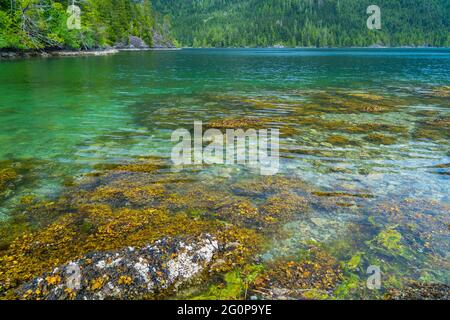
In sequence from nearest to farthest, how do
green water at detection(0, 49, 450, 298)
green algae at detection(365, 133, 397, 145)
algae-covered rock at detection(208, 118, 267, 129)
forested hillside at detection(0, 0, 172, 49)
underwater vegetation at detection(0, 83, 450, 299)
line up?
underwater vegetation at detection(0, 83, 450, 299) < green water at detection(0, 49, 450, 298) < green algae at detection(365, 133, 397, 145) < algae-covered rock at detection(208, 118, 267, 129) < forested hillside at detection(0, 0, 172, 49)

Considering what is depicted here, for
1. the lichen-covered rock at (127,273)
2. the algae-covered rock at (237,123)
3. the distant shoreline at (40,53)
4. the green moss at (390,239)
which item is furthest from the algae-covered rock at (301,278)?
the distant shoreline at (40,53)

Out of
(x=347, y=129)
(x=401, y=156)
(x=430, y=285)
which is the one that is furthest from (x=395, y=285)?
(x=347, y=129)

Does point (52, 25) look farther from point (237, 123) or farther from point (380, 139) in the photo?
point (380, 139)

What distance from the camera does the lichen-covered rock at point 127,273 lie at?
5.70 metres

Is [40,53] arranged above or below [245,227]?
above

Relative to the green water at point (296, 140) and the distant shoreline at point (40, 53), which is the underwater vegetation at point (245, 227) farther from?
the distant shoreline at point (40, 53)

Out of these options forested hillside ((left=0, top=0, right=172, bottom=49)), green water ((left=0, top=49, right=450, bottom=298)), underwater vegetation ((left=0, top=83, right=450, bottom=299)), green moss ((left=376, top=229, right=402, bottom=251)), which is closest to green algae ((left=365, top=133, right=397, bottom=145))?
green water ((left=0, top=49, right=450, bottom=298))

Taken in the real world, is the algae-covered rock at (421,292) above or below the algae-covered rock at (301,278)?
below

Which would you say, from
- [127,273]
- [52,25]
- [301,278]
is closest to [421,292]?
[301,278]

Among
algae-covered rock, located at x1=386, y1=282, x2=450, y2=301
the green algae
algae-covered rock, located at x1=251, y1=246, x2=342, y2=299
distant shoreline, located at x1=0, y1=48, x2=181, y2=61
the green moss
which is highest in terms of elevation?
distant shoreline, located at x1=0, y1=48, x2=181, y2=61

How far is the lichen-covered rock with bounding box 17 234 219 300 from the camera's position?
5.70 metres

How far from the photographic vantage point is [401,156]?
1345 centimetres

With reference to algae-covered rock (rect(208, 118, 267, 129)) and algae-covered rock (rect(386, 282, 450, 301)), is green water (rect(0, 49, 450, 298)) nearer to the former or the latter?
algae-covered rock (rect(386, 282, 450, 301))

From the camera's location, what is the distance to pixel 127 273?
6129 millimetres
